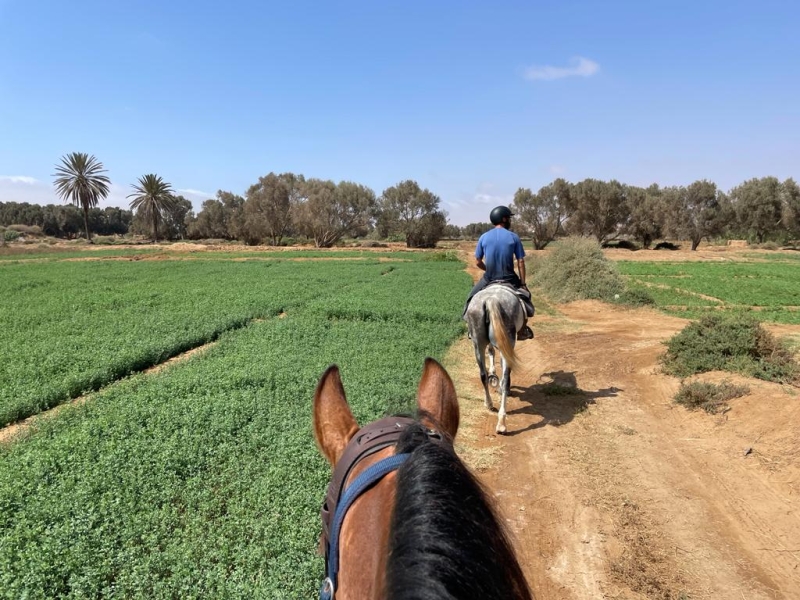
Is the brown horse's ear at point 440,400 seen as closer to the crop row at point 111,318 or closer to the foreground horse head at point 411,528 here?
the foreground horse head at point 411,528

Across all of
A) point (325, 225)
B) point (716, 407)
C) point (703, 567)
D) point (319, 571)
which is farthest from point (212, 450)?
point (325, 225)

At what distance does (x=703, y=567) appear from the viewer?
351 centimetres

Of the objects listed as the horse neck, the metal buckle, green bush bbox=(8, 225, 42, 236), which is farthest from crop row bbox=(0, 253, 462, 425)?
green bush bbox=(8, 225, 42, 236)

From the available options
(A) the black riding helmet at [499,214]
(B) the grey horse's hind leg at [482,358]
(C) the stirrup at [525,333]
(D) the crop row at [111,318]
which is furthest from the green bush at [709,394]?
(D) the crop row at [111,318]

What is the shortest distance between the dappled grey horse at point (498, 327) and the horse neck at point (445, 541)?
511 cm

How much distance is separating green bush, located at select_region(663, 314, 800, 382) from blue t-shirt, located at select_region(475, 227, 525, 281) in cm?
371

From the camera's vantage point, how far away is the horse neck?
872mm

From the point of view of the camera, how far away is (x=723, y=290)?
20516mm

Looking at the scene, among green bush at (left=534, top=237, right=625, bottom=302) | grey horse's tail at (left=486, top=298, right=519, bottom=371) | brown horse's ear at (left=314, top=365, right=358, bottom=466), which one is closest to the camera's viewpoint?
brown horse's ear at (left=314, top=365, right=358, bottom=466)

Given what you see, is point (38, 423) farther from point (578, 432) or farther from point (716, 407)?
point (716, 407)

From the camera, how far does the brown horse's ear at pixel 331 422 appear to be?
188 centimetres

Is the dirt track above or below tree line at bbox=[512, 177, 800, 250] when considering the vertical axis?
below

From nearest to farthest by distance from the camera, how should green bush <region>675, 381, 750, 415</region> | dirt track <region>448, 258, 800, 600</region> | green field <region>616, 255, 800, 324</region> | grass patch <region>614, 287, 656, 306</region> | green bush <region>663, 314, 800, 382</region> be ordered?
1. dirt track <region>448, 258, 800, 600</region>
2. green bush <region>675, 381, 750, 415</region>
3. green bush <region>663, 314, 800, 382</region>
4. green field <region>616, 255, 800, 324</region>
5. grass patch <region>614, 287, 656, 306</region>

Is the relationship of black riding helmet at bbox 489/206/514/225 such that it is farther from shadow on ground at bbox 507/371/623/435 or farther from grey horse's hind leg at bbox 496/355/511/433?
shadow on ground at bbox 507/371/623/435
